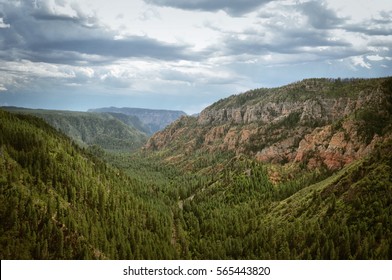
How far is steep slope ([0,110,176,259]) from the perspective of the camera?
419ft

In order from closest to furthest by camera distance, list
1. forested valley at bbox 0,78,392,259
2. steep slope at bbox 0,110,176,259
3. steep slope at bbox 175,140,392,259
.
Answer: steep slope at bbox 175,140,392,259, forested valley at bbox 0,78,392,259, steep slope at bbox 0,110,176,259

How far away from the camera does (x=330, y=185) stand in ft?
535

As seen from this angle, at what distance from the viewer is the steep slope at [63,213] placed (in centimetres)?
12762

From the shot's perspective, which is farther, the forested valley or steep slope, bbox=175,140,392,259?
the forested valley

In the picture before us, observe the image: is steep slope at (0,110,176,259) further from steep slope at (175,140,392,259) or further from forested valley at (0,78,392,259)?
steep slope at (175,140,392,259)

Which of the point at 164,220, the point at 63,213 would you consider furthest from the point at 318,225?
the point at 63,213

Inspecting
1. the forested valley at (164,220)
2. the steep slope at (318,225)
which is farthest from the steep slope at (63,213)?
the steep slope at (318,225)

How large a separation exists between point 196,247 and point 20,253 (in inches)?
2574

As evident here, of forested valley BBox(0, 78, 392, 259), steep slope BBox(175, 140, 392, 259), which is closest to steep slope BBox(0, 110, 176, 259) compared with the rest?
forested valley BBox(0, 78, 392, 259)

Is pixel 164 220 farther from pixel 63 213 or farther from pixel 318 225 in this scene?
pixel 318 225

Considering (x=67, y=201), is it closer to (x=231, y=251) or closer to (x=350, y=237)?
(x=231, y=251)

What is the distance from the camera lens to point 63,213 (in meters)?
144

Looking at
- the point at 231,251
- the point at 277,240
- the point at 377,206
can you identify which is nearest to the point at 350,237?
the point at 377,206

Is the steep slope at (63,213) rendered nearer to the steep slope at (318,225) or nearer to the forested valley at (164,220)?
the forested valley at (164,220)
